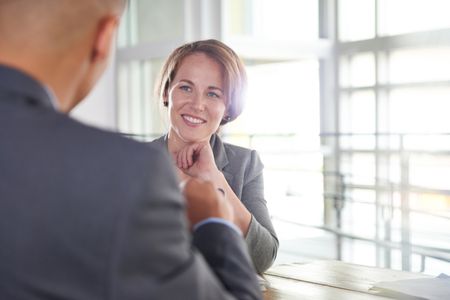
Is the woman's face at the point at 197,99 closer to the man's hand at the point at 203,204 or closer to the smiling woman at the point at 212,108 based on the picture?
the smiling woman at the point at 212,108

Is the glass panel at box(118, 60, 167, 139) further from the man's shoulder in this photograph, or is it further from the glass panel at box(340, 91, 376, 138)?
the man's shoulder

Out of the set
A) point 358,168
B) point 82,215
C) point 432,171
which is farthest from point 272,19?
point 82,215

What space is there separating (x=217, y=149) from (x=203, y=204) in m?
1.18

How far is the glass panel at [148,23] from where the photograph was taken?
22.0ft

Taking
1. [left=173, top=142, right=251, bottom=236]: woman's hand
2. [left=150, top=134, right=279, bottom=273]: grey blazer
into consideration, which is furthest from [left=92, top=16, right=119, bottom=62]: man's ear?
[left=150, top=134, right=279, bottom=273]: grey blazer

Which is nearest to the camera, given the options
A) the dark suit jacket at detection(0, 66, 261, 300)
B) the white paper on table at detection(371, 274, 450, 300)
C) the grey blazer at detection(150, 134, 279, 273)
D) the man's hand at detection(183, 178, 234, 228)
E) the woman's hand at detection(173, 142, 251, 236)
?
the dark suit jacket at detection(0, 66, 261, 300)

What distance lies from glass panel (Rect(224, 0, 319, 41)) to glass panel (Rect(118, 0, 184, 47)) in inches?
25.8

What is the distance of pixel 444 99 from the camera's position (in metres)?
6.28

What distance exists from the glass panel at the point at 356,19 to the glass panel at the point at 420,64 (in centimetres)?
39

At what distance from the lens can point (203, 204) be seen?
841mm

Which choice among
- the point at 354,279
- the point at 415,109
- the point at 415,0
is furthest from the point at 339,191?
the point at 354,279

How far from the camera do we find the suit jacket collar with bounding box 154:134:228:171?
197cm

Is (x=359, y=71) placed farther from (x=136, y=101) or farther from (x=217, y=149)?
(x=217, y=149)

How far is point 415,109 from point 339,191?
4.08 feet
